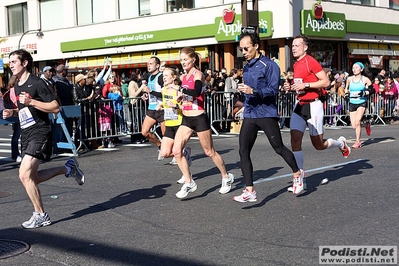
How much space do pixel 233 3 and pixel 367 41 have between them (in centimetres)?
766

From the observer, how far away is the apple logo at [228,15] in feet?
99.1

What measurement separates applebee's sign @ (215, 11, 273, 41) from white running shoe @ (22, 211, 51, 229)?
23.1 m

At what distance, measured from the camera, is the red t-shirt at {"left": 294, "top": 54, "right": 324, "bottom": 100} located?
29.2ft

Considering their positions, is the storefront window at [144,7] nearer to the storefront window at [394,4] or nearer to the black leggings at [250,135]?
the storefront window at [394,4]

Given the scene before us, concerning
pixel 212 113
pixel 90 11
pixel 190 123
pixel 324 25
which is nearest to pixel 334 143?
pixel 190 123

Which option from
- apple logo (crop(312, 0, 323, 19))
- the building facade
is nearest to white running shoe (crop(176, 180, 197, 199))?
the building facade

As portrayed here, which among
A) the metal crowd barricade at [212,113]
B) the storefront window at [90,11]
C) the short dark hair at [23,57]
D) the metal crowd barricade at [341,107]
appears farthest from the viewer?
the storefront window at [90,11]

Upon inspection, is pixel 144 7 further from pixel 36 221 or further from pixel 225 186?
pixel 36 221

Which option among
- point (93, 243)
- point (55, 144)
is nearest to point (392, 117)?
point (55, 144)

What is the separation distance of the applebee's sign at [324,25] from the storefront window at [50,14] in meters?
16.5

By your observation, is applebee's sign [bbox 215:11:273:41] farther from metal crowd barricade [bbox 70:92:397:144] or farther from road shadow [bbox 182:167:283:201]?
road shadow [bbox 182:167:283:201]

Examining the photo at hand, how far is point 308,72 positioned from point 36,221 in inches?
156

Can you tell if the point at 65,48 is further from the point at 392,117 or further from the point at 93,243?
the point at 93,243

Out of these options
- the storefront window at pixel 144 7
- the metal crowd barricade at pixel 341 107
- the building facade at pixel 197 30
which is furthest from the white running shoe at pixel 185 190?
the storefront window at pixel 144 7
